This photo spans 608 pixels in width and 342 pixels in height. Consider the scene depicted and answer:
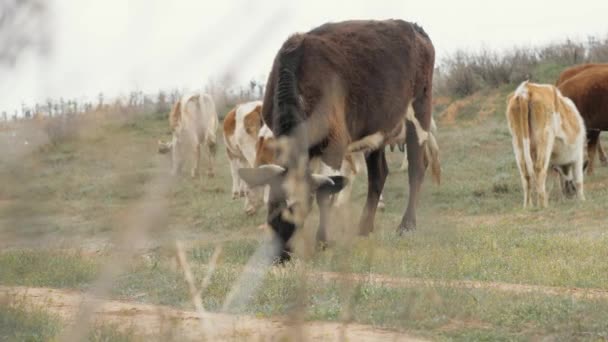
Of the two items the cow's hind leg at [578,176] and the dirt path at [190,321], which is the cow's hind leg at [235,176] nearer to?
the cow's hind leg at [578,176]

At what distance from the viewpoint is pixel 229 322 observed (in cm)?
515

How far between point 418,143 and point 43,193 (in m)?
10.5

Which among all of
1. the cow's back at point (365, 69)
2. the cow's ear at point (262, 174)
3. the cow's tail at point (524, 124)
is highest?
the cow's back at point (365, 69)

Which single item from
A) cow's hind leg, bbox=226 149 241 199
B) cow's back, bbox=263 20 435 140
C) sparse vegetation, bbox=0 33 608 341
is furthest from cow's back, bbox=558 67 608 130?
cow's back, bbox=263 20 435 140

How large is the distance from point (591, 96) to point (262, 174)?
41.3ft

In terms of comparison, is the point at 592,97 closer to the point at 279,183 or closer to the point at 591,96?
the point at 591,96

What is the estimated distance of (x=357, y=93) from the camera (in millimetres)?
9984

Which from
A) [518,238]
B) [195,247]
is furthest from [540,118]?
[195,247]

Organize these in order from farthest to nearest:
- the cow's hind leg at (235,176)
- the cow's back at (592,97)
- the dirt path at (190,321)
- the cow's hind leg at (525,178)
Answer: the cow's back at (592,97)
the cow's hind leg at (235,176)
the cow's hind leg at (525,178)
the dirt path at (190,321)

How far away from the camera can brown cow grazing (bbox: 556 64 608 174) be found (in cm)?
1881

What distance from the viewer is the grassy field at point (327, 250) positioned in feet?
4.67

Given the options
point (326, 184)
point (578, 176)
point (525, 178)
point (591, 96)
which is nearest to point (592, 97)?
point (591, 96)

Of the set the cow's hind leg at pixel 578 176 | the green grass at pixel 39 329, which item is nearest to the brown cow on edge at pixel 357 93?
the green grass at pixel 39 329

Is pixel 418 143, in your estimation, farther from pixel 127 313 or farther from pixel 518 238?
pixel 127 313
